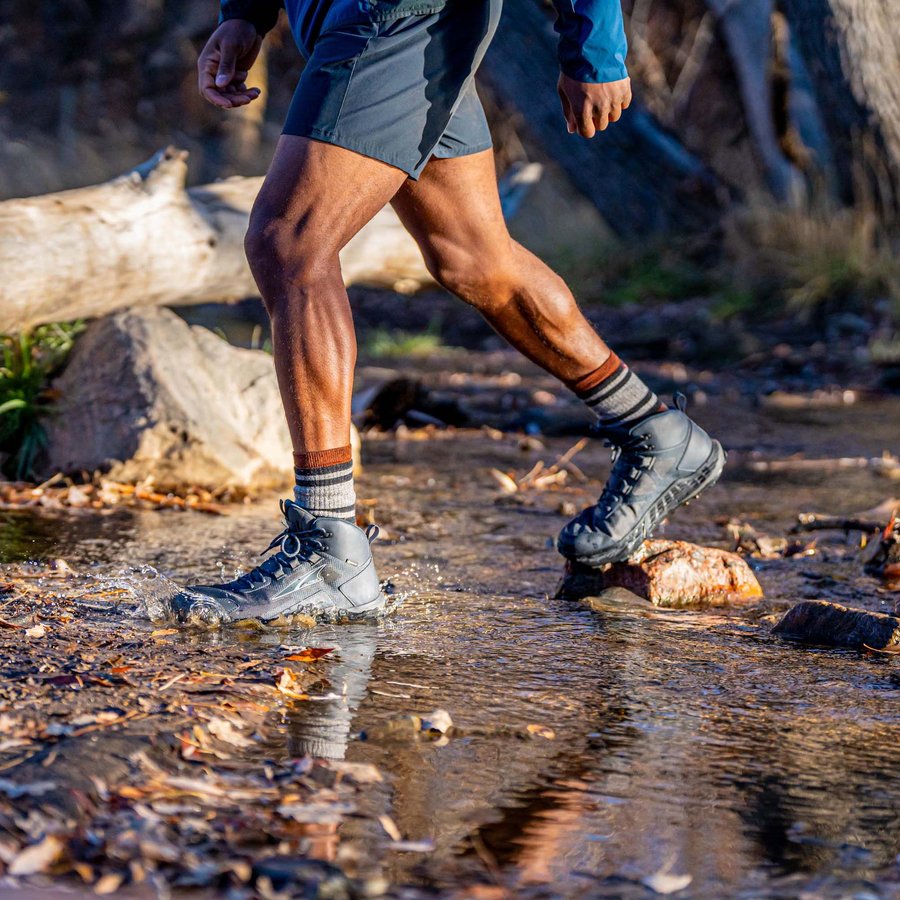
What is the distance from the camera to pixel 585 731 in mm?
2217

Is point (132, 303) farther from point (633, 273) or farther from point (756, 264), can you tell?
point (633, 273)

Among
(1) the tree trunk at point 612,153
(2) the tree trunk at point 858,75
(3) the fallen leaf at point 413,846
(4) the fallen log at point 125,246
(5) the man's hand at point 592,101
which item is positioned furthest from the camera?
(1) the tree trunk at point 612,153

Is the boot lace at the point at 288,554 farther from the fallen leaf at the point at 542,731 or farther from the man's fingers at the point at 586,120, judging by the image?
the man's fingers at the point at 586,120

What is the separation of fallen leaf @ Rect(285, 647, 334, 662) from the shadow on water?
2cm

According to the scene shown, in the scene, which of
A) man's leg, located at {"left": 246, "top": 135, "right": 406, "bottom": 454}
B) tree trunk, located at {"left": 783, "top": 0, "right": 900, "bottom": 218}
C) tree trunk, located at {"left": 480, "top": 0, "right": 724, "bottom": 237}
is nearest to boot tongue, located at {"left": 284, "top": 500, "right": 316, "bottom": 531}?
man's leg, located at {"left": 246, "top": 135, "right": 406, "bottom": 454}

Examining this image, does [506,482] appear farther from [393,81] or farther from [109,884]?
[109,884]

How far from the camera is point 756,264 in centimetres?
1030

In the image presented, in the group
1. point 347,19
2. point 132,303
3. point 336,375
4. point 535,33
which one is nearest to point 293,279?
point 336,375

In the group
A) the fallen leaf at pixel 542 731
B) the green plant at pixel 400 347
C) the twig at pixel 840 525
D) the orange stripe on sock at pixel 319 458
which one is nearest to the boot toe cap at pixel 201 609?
the orange stripe on sock at pixel 319 458

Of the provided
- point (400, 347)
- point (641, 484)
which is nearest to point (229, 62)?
point (641, 484)

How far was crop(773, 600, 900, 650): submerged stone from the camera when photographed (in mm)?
2771

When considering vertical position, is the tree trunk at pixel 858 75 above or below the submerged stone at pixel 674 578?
above

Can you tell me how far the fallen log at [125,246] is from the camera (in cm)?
457

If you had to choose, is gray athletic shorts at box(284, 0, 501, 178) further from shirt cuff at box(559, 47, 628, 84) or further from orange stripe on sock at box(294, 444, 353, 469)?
orange stripe on sock at box(294, 444, 353, 469)
